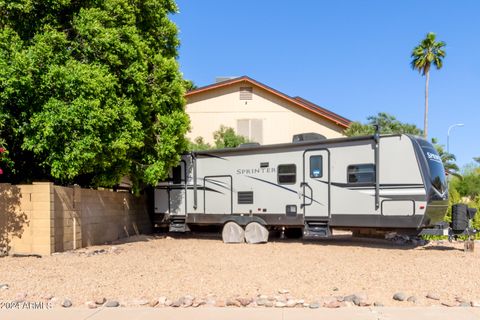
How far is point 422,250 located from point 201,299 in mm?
8148

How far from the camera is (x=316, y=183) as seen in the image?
46.9ft

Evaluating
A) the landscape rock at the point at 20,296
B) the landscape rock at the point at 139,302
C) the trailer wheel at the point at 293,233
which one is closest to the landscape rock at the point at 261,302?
the landscape rock at the point at 139,302

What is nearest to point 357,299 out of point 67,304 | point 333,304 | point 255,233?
point 333,304

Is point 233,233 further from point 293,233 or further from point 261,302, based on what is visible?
point 261,302

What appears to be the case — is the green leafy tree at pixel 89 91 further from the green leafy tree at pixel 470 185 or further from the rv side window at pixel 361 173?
the green leafy tree at pixel 470 185

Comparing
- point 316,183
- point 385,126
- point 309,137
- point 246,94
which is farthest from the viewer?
point 246,94

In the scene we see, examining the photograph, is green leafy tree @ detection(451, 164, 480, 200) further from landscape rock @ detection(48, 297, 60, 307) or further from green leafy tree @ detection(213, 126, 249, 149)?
landscape rock @ detection(48, 297, 60, 307)

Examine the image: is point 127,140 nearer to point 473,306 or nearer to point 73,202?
point 73,202

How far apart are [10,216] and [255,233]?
22.9ft

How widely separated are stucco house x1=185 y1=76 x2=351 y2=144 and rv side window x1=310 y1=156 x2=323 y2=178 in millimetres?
16569

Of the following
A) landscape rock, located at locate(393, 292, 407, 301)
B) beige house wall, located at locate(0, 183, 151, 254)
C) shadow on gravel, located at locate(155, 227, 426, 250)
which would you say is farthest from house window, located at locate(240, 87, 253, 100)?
landscape rock, located at locate(393, 292, 407, 301)

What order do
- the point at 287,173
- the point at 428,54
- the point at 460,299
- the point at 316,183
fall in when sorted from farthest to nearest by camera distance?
1. the point at 428,54
2. the point at 287,173
3. the point at 316,183
4. the point at 460,299

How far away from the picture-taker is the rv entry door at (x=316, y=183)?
1416 centimetres

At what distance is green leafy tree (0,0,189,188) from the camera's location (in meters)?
12.0
